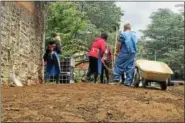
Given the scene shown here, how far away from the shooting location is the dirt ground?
6.20 meters

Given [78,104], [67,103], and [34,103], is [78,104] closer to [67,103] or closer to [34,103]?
[67,103]

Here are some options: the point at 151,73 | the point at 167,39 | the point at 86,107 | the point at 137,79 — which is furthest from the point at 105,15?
→ the point at 86,107

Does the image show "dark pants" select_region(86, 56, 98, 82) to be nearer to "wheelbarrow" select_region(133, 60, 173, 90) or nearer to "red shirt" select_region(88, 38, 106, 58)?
"red shirt" select_region(88, 38, 106, 58)

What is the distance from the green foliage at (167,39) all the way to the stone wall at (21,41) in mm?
21674

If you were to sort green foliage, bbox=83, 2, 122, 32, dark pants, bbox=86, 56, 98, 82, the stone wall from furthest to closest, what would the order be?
1. green foliage, bbox=83, 2, 122, 32
2. dark pants, bbox=86, 56, 98, 82
3. the stone wall

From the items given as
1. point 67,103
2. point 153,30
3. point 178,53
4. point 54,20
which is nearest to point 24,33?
point 67,103

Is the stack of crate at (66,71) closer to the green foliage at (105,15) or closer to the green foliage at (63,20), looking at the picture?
the green foliage at (63,20)

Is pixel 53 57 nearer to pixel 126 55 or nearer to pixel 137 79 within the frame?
pixel 126 55

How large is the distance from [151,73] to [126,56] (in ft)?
2.78

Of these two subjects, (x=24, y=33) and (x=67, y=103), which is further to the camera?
(x=24, y=33)

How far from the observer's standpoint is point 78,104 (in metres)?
7.09

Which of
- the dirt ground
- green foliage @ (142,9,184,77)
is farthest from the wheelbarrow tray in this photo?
green foliage @ (142,9,184,77)

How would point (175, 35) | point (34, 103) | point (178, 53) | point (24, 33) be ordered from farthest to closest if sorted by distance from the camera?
point (175, 35) → point (178, 53) → point (24, 33) → point (34, 103)

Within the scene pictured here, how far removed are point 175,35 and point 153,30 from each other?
357 cm
